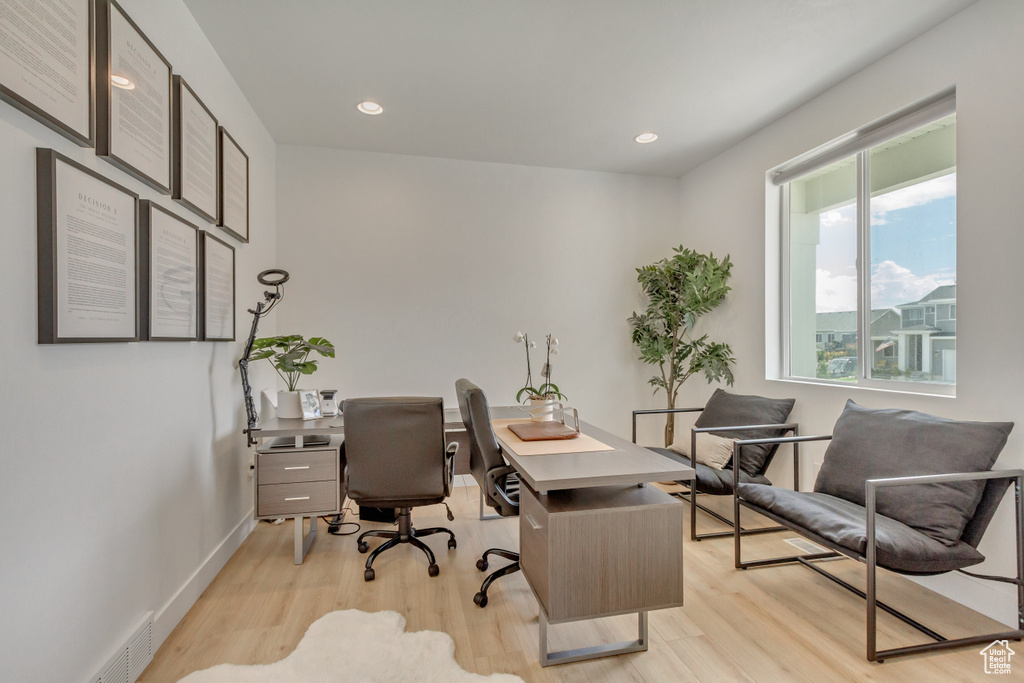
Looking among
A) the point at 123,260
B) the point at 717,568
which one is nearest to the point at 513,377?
the point at 717,568

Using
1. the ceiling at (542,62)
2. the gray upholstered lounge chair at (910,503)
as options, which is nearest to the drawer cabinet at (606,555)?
the gray upholstered lounge chair at (910,503)

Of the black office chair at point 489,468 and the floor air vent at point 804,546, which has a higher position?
the black office chair at point 489,468

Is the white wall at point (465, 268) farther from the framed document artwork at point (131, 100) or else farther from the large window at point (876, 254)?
the framed document artwork at point (131, 100)

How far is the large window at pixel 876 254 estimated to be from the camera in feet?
8.20

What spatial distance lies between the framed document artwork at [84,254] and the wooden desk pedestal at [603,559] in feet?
5.33

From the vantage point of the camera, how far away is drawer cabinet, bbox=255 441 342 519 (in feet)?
8.80

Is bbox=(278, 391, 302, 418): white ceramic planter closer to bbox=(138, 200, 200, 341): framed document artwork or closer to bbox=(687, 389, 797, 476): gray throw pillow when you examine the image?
bbox=(138, 200, 200, 341): framed document artwork

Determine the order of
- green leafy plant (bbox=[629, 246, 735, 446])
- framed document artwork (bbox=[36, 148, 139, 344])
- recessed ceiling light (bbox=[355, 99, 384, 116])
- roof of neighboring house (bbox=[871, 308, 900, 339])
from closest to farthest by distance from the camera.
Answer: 1. framed document artwork (bbox=[36, 148, 139, 344])
2. roof of neighboring house (bbox=[871, 308, 900, 339])
3. recessed ceiling light (bbox=[355, 99, 384, 116])
4. green leafy plant (bbox=[629, 246, 735, 446])

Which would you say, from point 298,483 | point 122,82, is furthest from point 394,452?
point 122,82

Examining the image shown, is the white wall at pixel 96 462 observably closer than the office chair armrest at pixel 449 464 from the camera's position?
Yes

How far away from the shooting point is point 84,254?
4.91 ft

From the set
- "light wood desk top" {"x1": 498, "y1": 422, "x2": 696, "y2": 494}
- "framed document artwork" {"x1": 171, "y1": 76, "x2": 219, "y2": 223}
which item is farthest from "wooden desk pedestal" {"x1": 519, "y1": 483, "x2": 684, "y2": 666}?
"framed document artwork" {"x1": 171, "y1": 76, "x2": 219, "y2": 223}

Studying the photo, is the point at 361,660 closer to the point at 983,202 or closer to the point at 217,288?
the point at 217,288

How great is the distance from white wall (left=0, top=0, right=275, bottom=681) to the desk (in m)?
1.44
